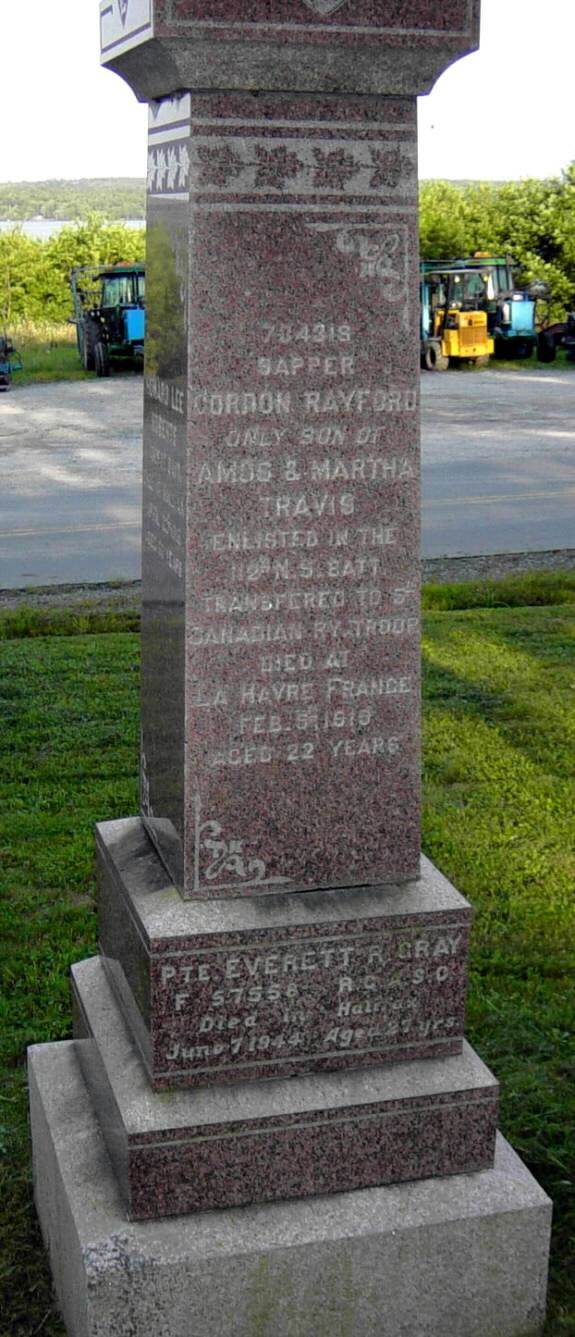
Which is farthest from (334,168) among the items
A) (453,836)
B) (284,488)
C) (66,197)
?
(66,197)

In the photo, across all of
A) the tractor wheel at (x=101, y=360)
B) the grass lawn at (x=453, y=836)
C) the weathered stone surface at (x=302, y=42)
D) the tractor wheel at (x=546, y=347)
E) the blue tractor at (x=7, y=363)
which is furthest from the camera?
the tractor wheel at (x=546, y=347)

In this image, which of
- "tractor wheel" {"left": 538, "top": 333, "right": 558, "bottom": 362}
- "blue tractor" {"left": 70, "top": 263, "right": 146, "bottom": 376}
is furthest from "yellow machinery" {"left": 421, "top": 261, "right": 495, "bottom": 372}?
"blue tractor" {"left": 70, "top": 263, "right": 146, "bottom": 376}

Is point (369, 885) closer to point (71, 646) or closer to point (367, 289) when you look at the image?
point (367, 289)

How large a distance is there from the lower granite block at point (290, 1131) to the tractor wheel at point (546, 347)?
1297 inches

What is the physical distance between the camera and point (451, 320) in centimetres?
3241

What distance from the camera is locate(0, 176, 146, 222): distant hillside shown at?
345ft

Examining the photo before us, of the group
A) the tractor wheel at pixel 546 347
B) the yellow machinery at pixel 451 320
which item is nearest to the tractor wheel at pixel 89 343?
the yellow machinery at pixel 451 320

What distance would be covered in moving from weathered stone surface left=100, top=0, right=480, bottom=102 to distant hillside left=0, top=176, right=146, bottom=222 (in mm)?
91898

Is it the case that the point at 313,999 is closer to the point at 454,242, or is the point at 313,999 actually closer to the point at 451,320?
the point at 451,320

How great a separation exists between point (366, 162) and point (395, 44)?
9.4 inches

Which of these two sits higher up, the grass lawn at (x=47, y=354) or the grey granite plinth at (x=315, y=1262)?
the grass lawn at (x=47, y=354)

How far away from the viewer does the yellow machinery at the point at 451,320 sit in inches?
1275

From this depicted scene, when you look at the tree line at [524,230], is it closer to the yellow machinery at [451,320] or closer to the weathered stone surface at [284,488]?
the yellow machinery at [451,320]

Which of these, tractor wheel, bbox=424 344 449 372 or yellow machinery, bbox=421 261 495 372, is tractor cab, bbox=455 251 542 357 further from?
tractor wheel, bbox=424 344 449 372
